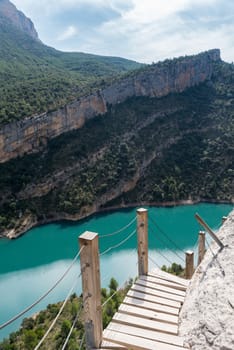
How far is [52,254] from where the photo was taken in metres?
18.7

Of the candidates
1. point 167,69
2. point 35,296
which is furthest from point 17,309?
point 167,69

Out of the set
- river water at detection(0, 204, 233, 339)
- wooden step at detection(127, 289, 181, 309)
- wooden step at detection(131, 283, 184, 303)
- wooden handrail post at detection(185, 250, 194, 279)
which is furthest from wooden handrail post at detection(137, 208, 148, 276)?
river water at detection(0, 204, 233, 339)

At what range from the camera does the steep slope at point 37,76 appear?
2831 centimetres

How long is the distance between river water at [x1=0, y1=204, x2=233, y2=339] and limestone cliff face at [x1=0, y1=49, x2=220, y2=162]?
8.80 metres

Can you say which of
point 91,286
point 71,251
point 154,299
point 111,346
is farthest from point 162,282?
point 71,251

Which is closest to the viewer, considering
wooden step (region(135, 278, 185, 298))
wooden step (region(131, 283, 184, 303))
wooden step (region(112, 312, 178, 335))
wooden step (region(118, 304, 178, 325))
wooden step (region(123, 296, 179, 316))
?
wooden step (region(112, 312, 178, 335))

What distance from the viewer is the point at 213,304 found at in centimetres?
260

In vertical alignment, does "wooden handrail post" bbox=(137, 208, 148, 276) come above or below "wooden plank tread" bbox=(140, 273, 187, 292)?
above

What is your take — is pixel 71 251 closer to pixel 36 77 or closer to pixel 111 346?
pixel 111 346

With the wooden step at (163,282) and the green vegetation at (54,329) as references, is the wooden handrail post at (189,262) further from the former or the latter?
the green vegetation at (54,329)

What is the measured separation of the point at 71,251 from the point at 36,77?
2716cm

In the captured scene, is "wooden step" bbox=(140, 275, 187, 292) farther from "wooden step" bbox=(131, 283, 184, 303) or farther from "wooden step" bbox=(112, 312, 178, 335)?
"wooden step" bbox=(112, 312, 178, 335)

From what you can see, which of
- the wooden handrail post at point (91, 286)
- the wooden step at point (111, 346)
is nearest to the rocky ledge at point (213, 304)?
the wooden step at point (111, 346)

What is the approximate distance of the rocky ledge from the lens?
233cm
